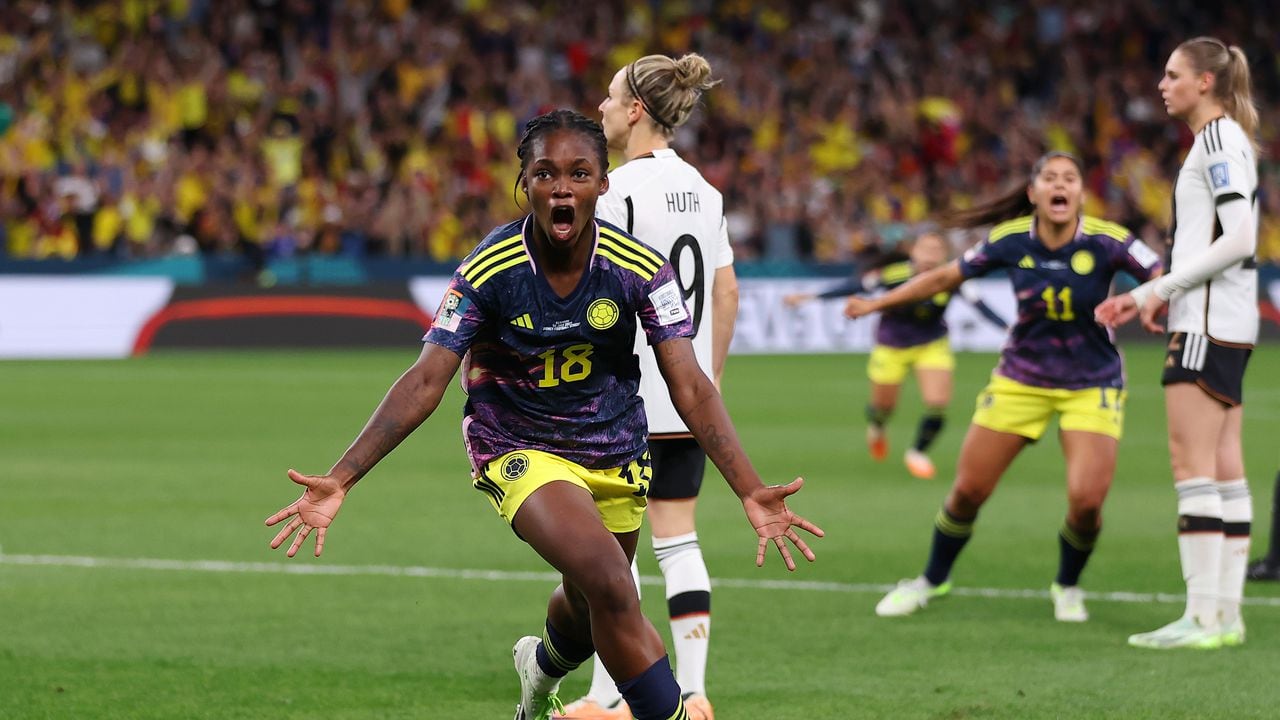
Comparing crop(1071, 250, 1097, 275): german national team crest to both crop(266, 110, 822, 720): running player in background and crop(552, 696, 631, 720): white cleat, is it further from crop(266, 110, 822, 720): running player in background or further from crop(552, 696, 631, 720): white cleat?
crop(266, 110, 822, 720): running player in background

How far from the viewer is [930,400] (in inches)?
577

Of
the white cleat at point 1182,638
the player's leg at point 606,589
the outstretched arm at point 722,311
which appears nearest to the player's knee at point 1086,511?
the white cleat at point 1182,638

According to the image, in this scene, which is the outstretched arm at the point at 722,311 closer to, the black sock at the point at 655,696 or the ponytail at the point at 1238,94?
the black sock at the point at 655,696

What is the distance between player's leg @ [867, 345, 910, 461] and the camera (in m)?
14.9

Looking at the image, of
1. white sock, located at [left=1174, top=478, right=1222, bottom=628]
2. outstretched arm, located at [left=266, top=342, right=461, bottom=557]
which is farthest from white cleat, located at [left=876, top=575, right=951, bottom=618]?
outstretched arm, located at [left=266, top=342, right=461, bottom=557]

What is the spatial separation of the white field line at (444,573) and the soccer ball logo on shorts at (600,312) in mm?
4057

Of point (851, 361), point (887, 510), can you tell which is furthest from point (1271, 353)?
point (887, 510)

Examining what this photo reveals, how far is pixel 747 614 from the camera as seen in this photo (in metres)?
8.17

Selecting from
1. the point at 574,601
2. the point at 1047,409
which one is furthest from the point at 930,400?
the point at 574,601

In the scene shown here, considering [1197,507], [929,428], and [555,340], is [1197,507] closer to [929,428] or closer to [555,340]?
[555,340]

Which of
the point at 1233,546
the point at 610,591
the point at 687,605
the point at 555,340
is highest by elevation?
the point at 555,340

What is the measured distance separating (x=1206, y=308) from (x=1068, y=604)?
1560 millimetres

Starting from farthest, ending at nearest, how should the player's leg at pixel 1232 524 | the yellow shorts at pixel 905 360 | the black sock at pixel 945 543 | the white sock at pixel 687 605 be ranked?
the yellow shorts at pixel 905 360, the black sock at pixel 945 543, the player's leg at pixel 1232 524, the white sock at pixel 687 605

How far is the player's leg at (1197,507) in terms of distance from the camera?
24.6 ft
